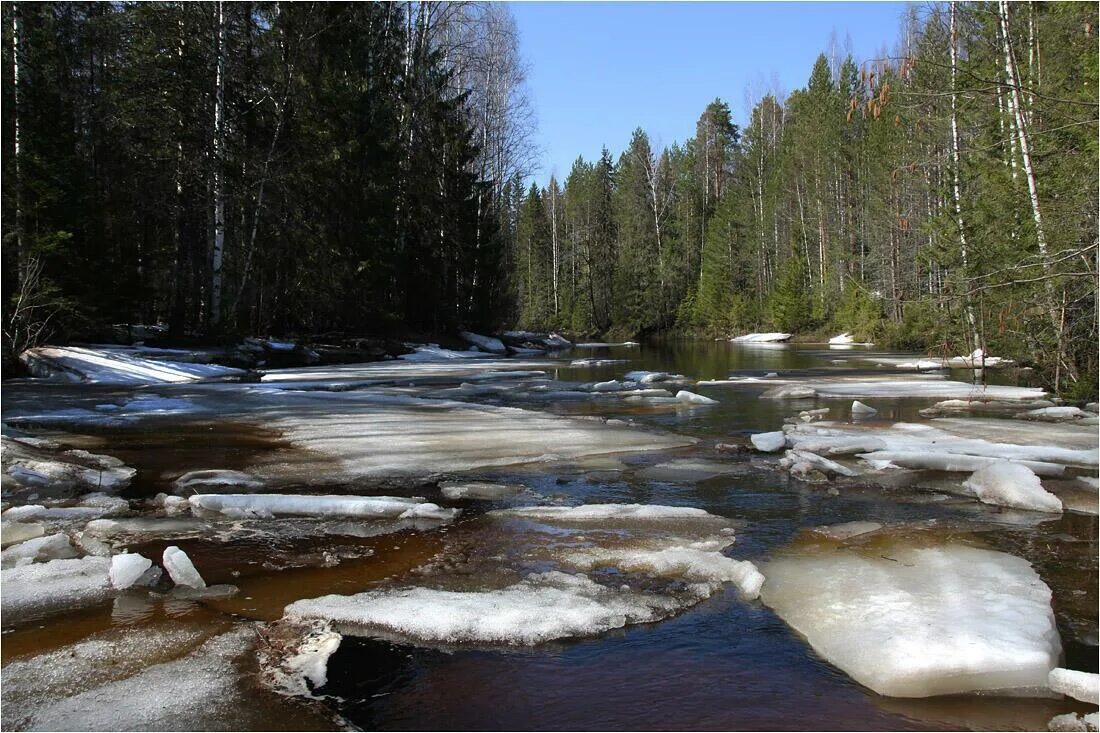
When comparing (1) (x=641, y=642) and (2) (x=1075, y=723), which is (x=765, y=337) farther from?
(2) (x=1075, y=723)

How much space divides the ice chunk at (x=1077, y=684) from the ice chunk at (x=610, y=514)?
8.89 ft

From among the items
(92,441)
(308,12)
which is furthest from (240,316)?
(92,441)

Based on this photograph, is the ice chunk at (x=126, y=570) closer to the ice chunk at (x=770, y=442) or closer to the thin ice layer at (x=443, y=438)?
the thin ice layer at (x=443, y=438)

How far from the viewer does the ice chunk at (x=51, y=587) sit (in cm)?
390

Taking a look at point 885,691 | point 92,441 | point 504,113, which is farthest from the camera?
point 504,113

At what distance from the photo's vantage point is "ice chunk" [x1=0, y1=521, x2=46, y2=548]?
4969 millimetres

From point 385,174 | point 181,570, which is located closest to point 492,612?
point 181,570

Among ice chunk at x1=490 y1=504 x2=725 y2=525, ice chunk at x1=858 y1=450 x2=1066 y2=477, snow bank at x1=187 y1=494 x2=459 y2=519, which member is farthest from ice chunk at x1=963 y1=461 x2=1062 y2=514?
snow bank at x1=187 y1=494 x2=459 y2=519

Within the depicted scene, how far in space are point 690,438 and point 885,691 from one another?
6.23 meters

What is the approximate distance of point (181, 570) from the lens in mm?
4219

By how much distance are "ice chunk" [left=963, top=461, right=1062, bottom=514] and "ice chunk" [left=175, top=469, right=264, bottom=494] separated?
6316 millimetres

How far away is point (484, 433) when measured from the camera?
9656mm

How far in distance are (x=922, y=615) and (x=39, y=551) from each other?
525 cm

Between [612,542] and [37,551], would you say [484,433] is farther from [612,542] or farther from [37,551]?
[37,551]
